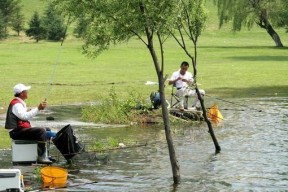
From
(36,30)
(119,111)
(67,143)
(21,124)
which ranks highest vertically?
(36,30)

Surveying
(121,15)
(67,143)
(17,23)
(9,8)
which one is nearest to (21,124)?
(67,143)

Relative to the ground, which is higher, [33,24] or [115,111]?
[33,24]

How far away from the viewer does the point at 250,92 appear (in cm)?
3481

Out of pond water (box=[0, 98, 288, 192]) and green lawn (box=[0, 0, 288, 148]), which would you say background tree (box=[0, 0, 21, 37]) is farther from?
pond water (box=[0, 98, 288, 192])

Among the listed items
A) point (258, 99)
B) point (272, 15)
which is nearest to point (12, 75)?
point (258, 99)

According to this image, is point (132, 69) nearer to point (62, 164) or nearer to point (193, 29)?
point (193, 29)

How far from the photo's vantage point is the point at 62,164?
1608 cm

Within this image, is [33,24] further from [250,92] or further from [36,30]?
[250,92]

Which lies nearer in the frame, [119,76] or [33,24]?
[119,76]

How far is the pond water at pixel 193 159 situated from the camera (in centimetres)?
1424

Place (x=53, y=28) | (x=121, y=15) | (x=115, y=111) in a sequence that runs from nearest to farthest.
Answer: (x=121, y=15) → (x=115, y=111) → (x=53, y=28)

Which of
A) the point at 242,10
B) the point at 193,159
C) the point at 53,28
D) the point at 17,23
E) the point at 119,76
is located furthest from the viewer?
the point at 17,23

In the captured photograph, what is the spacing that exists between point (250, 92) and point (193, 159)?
60.4 ft

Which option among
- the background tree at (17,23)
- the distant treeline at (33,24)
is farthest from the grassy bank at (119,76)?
the background tree at (17,23)
